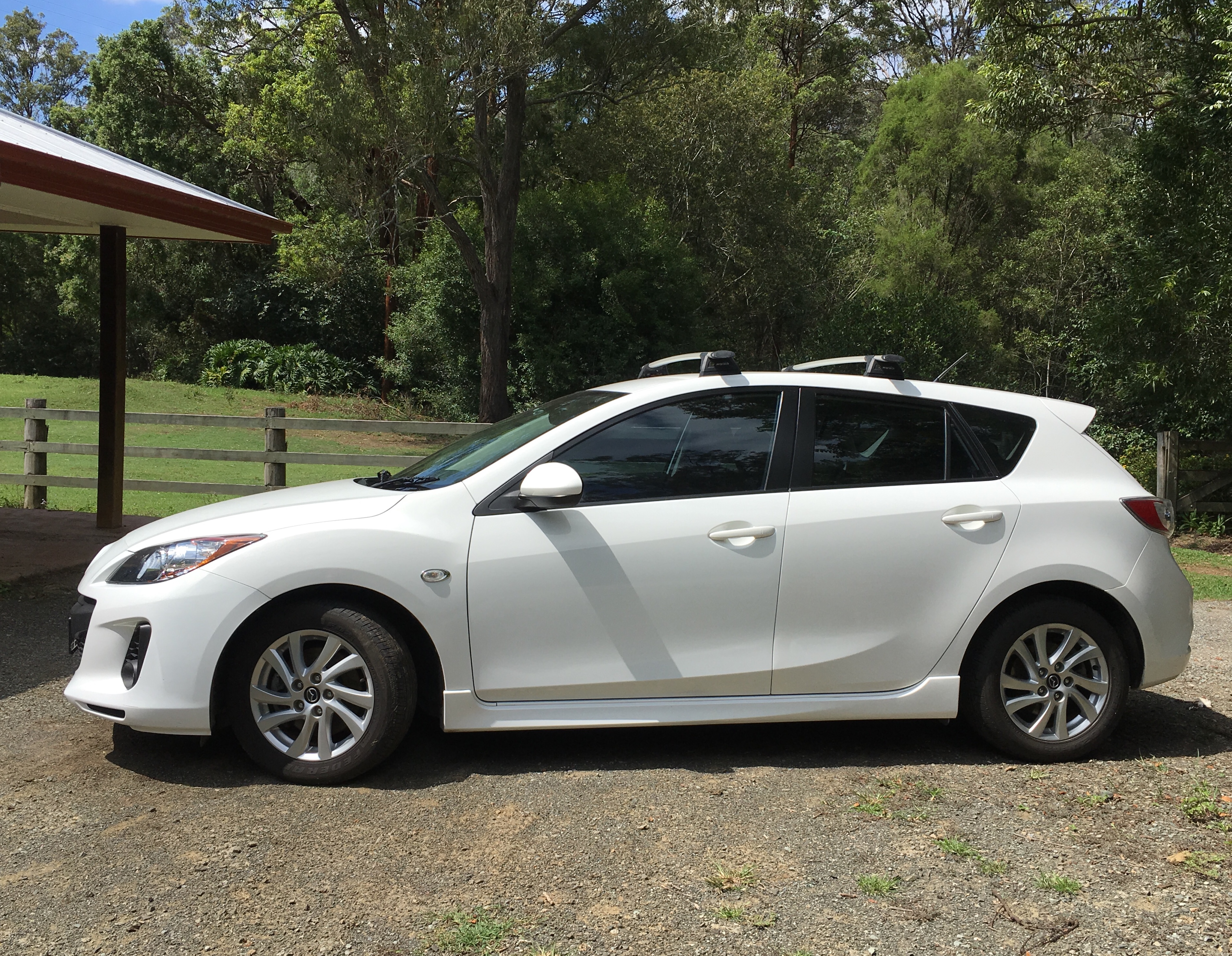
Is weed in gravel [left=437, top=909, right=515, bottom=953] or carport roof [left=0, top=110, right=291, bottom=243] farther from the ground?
carport roof [left=0, top=110, right=291, bottom=243]

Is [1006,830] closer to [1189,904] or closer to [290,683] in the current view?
[1189,904]

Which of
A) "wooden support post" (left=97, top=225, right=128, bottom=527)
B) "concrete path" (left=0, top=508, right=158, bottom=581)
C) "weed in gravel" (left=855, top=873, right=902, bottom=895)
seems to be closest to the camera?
"weed in gravel" (left=855, top=873, right=902, bottom=895)

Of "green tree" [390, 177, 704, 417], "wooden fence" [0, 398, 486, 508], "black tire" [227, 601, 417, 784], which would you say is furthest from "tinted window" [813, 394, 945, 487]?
"green tree" [390, 177, 704, 417]

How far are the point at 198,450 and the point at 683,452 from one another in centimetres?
881

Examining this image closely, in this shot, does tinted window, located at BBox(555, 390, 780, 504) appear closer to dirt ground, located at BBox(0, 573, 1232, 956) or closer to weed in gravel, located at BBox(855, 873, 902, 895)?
dirt ground, located at BBox(0, 573, 1232, 956)

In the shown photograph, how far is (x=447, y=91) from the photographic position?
60.1ft

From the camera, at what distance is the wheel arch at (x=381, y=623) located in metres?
4.23

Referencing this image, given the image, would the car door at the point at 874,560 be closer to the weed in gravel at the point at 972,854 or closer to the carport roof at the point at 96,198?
the weed in gravel at the point at 972,854

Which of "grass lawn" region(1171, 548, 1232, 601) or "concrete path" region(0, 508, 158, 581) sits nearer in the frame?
"concrete path" region(0, 508, 158, 581)

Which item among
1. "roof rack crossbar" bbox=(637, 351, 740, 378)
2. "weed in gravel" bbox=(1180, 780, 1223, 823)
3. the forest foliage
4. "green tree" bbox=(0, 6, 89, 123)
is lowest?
"weed in gravel" bbox=(1180, 780, 1223, 823)

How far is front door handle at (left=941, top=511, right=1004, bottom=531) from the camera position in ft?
15.0

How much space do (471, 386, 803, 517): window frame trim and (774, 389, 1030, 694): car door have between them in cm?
5

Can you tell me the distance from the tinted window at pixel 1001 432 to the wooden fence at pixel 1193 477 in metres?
11.5

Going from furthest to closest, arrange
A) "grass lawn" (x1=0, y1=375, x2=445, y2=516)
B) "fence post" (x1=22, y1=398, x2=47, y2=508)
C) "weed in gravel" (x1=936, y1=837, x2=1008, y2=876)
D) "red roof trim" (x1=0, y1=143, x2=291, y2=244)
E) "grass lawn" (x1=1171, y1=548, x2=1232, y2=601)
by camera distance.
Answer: "grass lawn" (x1=0, y1=375, x2=445, y2=516) → "fence post" (x1=22, y1=398, x2=47, y2=508) → "grass lawn" (x1=1171, y1=548, x2=1232, y2=601) → "red roof trim" (x1=0, y1=143, x2=291, y2=244) → "weed in gravel" (x1=936, y1=837, x2=1008, y2=876)
